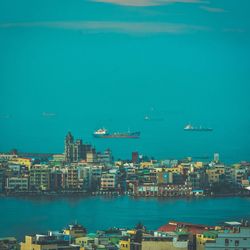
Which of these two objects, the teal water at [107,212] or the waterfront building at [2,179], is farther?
the waterfront building at [2,179]

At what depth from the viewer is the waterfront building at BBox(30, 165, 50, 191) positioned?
878 inches

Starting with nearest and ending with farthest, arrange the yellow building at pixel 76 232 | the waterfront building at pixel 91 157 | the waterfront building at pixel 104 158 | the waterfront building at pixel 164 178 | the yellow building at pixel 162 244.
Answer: the yellow building at pixel 162 244 < the yellow building at pixel 76 232 < the waterfront building at pixel 164 178 < the waterfront building at pixel 91 157 < the waterfront building at pixel 104 158

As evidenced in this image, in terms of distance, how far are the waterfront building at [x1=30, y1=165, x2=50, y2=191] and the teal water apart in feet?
3.68

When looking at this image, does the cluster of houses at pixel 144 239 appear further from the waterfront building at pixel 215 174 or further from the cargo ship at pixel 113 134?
the cargo ship at pixel 113 134

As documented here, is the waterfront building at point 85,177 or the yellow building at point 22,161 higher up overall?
the yellow building at point 22,161

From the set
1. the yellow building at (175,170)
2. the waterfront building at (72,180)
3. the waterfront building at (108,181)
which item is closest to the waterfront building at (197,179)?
the yellow building at (175,170)

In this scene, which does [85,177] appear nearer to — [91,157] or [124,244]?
[91,157]

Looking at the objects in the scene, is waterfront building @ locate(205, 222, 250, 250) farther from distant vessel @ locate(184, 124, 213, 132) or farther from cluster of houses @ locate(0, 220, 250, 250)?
distant vessel @ locate(184, 124, 213, 132)

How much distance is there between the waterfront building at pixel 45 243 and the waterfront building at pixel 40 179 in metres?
9.50

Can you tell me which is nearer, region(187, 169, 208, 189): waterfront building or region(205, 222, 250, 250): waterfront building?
region(205, 222, 250, 250): waterfront building

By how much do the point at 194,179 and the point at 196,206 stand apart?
2.68m

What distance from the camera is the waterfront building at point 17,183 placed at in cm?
2217

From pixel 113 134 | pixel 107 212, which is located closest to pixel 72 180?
pixel 107 212

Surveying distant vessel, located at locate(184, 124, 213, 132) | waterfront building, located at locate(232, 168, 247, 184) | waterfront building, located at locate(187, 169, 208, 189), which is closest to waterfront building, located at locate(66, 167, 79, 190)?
waterfront building, located at locate(187, 169, 208, 189)
